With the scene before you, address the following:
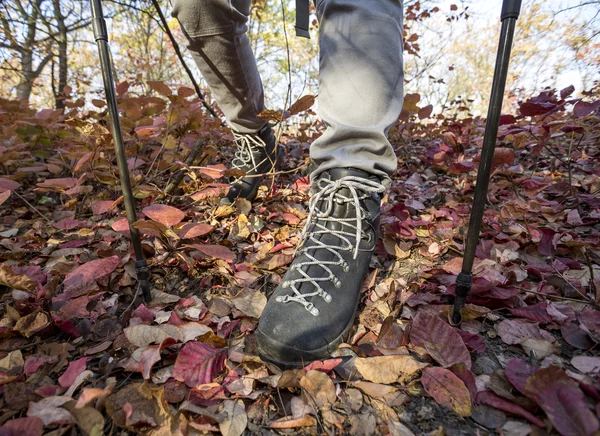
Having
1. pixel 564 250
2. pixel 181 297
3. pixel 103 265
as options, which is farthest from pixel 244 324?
pixel 564 250

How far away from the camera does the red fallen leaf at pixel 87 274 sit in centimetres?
86

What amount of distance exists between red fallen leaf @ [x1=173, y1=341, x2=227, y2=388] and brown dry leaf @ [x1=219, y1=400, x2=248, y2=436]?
7cm

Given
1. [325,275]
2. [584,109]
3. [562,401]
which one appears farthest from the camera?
[584,109]

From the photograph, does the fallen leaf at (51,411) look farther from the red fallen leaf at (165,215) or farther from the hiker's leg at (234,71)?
the hiker's leg at (234,71)

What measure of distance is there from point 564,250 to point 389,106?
75 cm

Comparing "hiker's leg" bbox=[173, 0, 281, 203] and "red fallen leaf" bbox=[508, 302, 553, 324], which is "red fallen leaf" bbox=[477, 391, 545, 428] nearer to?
"red fallen leaf" bbox=[508, 302, 553, 324]

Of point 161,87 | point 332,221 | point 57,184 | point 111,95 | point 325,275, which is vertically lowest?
point 325,275

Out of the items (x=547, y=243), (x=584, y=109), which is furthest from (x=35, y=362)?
(x=584, y=109)

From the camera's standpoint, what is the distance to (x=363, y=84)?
95 centimetres

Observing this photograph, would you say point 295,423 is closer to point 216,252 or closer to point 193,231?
point 216,252

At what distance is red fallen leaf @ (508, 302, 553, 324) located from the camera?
2.57ft

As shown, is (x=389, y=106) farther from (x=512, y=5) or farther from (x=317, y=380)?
(x=317, y=380)

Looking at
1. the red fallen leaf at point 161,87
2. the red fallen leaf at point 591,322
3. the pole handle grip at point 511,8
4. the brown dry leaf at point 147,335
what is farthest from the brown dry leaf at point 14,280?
the red fallen leaf at point 591,322

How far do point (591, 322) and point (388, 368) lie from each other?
0.49m
